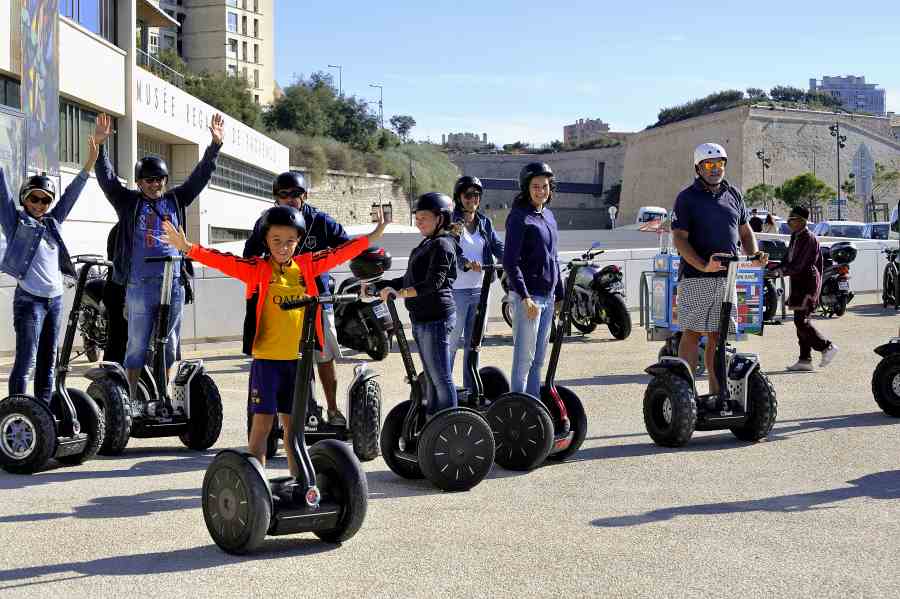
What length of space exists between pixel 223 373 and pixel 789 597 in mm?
9024

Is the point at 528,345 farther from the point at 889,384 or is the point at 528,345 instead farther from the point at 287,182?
the point at 889,384

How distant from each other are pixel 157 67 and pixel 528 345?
38.7m

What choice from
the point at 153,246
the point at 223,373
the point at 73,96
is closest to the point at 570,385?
the point at 223,373

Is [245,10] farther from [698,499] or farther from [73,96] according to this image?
[698,499]

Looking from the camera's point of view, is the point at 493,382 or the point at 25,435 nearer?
the point at 25,435

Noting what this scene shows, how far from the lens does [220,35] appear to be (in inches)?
4200

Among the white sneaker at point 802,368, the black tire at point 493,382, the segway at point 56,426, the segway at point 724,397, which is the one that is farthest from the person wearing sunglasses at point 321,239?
the white sneaker at point 802,368

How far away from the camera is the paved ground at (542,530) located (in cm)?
496

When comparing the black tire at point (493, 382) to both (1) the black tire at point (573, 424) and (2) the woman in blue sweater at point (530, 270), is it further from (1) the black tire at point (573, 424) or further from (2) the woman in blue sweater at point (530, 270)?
(1) the black tire at point (573, 424)

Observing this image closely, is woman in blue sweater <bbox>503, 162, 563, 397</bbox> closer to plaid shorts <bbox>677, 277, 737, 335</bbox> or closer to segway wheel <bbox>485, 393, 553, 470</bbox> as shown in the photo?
segway wheel <bbox>485, 393, 553, 470</bbox>

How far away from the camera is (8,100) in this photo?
86.4 feet

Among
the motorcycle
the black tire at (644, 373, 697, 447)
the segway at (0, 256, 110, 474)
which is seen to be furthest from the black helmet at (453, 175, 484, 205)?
the motorcycle

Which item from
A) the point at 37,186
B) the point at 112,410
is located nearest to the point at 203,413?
the point at 112,410

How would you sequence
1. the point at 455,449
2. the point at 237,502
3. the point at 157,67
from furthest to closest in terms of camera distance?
the point at 157,67 < the point at 455,449 < the point at 237,502
